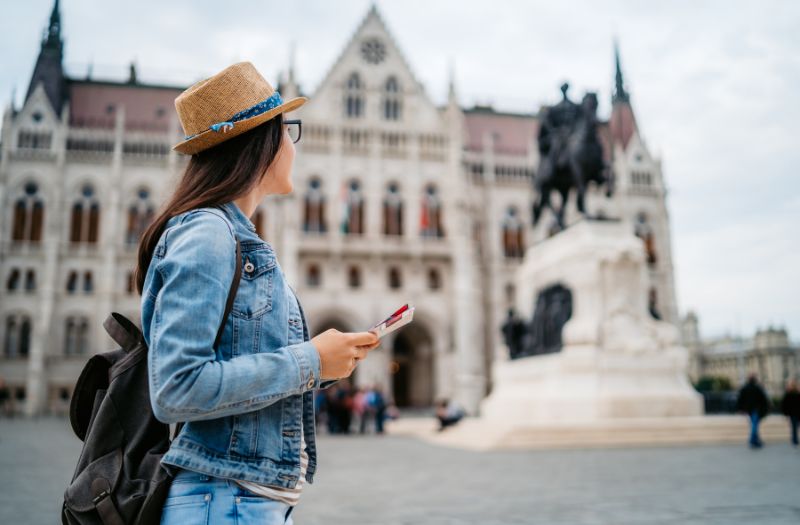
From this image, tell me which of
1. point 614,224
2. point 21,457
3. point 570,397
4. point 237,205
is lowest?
point 21,457

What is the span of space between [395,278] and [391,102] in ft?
30.0

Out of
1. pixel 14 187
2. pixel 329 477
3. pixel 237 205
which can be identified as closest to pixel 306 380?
pixel 237 205

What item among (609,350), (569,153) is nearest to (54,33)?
(569,153)

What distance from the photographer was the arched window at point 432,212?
34188 millimetres

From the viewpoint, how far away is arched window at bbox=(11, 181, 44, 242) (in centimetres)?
3281

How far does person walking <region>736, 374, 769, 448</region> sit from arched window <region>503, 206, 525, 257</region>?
2635 cm

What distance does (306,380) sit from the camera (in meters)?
1.47

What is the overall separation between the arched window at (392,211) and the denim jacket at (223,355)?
32519mm

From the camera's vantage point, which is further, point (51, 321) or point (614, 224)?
point (51, 321)

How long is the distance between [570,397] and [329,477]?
488 centimetres

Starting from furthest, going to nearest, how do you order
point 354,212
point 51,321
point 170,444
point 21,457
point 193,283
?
point 354,212
point 51,321
point 21,457
point 170,444
point 193,283

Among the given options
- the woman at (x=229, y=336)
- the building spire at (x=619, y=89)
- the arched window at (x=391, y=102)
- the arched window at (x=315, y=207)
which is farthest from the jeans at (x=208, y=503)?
the building spire at (x=619, y=89)

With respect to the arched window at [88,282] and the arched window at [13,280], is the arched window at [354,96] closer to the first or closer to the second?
the arched window at [88,282]

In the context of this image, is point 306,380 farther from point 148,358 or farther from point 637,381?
point 637,381
